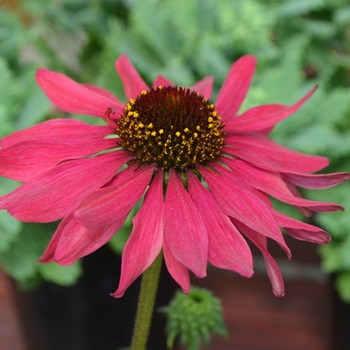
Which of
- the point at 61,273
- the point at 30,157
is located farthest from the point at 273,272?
the point at 61,273

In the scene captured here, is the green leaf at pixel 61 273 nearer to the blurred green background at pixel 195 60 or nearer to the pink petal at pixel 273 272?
the blurred green background at pixel 195 60

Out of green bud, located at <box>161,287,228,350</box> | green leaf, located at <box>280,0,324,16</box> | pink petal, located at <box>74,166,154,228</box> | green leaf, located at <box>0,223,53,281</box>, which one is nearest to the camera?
pink petal, located at <box>74,166,154,228</box>

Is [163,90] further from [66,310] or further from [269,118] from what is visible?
[66,310]

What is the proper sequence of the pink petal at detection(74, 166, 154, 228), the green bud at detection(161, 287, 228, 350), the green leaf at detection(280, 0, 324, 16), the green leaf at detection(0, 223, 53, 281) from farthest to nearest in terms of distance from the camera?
the green leaf at detection(280, 0, 324, 16)
the green leaf at detection(0, 223, 53, 281)
the green bud at detection(161, 287, 228, 350)
the pink petal at detection(74, 166, 154, 228)

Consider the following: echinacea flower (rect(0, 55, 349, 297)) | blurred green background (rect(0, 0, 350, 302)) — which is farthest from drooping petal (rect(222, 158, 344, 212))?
blurred green background (rect(0, 0, 350, 302))

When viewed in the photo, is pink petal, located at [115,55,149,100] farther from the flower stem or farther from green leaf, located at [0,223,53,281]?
green leaf, located at [0,223,53,281]

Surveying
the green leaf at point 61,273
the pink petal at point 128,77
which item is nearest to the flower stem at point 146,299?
the pink petal at point 128,77

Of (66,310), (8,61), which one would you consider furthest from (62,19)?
(66,310)
